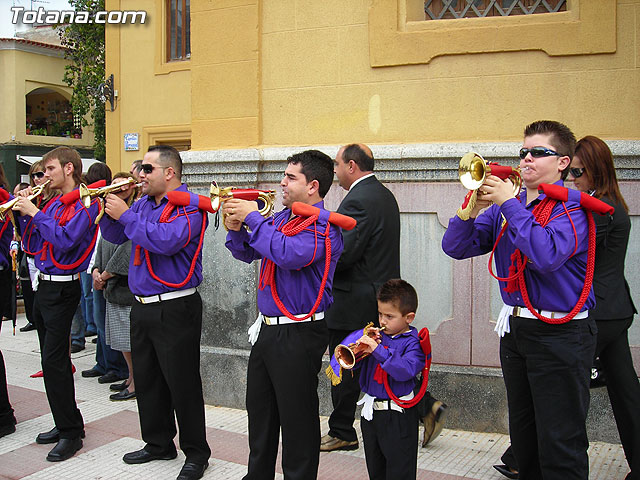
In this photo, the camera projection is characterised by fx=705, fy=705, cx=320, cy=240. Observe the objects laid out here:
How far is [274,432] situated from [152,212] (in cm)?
159

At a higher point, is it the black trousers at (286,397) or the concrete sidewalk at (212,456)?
the black trousers at (286,397)

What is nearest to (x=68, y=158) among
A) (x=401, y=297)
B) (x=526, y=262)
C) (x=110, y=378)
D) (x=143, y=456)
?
(x=143, y=456)

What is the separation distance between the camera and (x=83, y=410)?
575 cm

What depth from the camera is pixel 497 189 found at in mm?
3111

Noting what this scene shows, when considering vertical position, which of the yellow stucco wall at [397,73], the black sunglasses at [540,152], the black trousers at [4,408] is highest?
the yellow stucco wall at [397,73]

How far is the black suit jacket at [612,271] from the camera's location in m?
3.76

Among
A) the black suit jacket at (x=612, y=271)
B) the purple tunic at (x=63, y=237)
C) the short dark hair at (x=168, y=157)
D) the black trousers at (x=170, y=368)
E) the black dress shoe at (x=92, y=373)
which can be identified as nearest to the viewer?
the black suit jacket at (x=612, y=271)

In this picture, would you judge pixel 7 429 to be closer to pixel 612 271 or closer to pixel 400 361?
pixel 400 361

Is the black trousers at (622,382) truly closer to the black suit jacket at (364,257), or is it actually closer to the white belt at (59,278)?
the black suit jacket at (364,257)

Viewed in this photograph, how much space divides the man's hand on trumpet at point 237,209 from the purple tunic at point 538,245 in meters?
1.01

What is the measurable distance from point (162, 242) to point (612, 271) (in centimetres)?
253

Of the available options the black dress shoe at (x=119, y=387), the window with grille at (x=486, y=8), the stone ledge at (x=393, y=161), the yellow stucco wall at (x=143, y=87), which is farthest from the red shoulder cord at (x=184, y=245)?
the yellow stucco wall at (x=143, y=87)

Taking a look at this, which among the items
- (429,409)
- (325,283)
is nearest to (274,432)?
(325,283)

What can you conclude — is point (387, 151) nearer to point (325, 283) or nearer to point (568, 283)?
point (325, 283)
